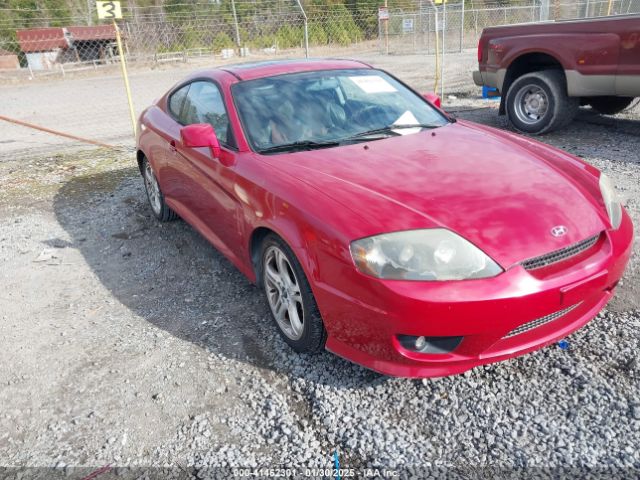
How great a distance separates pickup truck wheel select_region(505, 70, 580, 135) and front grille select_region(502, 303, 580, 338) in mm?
5206

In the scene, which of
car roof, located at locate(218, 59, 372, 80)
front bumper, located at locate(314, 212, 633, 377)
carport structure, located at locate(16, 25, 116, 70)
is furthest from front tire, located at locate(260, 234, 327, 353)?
carport structure, located at locate(16, 25, 116, 70)

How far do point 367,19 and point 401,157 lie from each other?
31.3 metres

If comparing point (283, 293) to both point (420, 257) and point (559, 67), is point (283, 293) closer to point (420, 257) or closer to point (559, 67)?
point (420, 257)

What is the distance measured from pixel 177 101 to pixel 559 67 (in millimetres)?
5201

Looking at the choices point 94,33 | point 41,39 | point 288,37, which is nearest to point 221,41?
point 288,37

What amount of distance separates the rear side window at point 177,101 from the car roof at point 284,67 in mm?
524

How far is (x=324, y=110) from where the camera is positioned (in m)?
3.37

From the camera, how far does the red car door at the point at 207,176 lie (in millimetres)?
3209

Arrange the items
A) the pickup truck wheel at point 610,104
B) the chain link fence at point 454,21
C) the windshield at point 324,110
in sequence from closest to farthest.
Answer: the windshield at point 324,110 < the pickup truck wheel at point 610,104 < the chain link fence at point 454,21

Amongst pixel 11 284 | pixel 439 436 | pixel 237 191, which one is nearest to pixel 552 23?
pixel 237 191

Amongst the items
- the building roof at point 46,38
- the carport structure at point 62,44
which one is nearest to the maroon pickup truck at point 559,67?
the carport structure at point 62,44

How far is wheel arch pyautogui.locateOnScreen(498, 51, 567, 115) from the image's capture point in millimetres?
6926

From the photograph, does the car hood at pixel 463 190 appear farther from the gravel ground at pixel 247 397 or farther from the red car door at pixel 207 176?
the gravel ground at pixel 247 397

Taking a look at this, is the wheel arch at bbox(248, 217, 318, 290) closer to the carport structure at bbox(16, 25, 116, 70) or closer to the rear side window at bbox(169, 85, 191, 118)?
the rear side window at bbox(169, 85, 191, 118)
